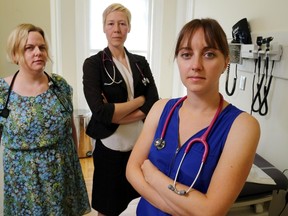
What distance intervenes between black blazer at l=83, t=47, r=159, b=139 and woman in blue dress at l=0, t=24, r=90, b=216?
0.51 ft

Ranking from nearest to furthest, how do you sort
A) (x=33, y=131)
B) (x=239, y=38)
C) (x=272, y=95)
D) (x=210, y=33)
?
(x=210, y=33) < (x=33, y=131) < (x=272, y=95) < (x=239, y=38)

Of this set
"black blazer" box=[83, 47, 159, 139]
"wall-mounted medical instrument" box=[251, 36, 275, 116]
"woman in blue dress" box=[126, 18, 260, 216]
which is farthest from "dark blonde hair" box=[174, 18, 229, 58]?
"wall-mounted medical instrument" box=[251, 36, 275, 116]

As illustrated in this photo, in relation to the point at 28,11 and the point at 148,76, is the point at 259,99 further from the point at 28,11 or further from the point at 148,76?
the point at 28,11

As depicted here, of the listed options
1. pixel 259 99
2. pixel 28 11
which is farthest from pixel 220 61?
pixel 28 11

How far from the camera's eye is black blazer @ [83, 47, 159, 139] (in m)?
1.48

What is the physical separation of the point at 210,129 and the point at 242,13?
160cm

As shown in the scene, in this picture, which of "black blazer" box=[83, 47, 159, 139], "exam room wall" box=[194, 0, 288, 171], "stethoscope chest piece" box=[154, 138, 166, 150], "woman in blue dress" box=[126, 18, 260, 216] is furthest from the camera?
"exam room wall" box=[194, 0, 288, 171]

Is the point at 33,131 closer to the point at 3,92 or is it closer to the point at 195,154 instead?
the point at 3,92

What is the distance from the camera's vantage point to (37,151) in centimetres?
140

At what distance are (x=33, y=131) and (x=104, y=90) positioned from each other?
449 millimetres

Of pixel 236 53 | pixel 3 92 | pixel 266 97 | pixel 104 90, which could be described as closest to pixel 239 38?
pixel 236 53

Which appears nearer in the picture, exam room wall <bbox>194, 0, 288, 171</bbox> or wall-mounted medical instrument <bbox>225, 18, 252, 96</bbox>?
exam room wall <bbox>194, 0, 288, 171</bbox>

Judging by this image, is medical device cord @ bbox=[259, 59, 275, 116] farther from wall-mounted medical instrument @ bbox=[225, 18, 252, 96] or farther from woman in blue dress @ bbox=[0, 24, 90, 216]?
woman in blue dress @ bbox=[0, 24, 90, 216]

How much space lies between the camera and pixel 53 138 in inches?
55.6
